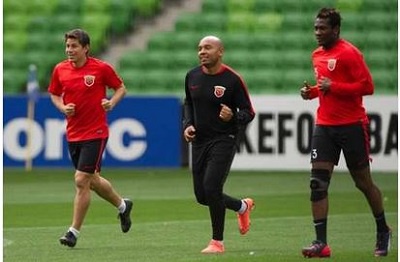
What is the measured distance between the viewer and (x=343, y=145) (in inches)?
490

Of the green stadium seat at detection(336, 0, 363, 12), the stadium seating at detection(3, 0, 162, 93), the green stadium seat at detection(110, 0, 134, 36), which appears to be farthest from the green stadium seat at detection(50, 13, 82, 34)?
the green stadium seat at detection(336, 0, 363, 12)

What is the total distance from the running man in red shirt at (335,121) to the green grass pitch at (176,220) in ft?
1.18

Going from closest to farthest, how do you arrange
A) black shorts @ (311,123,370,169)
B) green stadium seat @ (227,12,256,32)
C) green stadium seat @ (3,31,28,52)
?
black shorts @ (311,123,370,169) → green stadium seat @ (227,12,256,32) → green stadium seat @ (3,31,28,52)

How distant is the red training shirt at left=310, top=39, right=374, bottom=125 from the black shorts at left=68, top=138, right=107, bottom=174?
246cm

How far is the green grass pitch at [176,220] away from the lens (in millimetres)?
12852

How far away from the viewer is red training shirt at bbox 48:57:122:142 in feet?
45.3

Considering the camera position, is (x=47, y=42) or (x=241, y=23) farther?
(x=47, y=42)

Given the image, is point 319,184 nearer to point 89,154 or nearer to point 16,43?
point 89,154

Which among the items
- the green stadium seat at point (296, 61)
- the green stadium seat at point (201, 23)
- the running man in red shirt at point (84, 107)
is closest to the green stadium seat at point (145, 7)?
the green stadium seat at point (201, 23)

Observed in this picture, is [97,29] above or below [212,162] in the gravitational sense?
below

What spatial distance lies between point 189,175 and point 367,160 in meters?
12.4

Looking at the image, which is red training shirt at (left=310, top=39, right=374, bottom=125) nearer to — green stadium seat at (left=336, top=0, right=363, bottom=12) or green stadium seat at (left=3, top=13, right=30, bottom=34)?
green stadium seat at (left=336, top=0, right=363, bottom=12)

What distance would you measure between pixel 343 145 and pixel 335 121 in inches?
8.8

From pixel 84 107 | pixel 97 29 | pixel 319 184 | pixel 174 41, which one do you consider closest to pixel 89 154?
pixel 84 107
